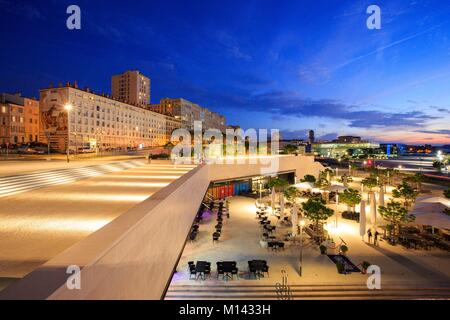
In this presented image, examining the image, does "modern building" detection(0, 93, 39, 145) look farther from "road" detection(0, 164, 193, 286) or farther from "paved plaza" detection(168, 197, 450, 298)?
"road" detection(0, 164, 193, 286)

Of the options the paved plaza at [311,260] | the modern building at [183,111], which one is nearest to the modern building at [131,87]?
the modern building at [183,111]

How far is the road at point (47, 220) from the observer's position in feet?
14.0

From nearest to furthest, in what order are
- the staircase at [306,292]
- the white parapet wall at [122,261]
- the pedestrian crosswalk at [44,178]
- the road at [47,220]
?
the white parapet wall at [122,261] → the road at [47,220] → the pedestrian crosswalk at [44,178] → the staircase at [306,292]

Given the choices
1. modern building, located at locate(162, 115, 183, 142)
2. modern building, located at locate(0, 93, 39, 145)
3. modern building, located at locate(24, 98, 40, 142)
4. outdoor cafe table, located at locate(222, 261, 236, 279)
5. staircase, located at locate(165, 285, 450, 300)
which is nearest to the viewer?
staircase, located at locate(165, 285, 450, 300)

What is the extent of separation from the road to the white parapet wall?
130cm

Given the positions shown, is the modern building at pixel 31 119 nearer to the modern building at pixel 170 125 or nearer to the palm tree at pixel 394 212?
the modern building at pixel 170 125

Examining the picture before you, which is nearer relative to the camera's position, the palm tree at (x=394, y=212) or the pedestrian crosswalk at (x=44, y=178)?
the pedestrian crosswalk at (x=44, y=178)

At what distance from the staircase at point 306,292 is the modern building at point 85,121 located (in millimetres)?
32229

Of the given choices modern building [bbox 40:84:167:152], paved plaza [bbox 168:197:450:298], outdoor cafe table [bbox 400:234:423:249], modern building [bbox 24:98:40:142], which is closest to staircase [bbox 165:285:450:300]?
paved plaza [bbox 168:197:450:298]

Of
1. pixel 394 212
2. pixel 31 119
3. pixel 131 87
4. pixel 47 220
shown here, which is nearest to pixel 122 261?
pixel 47 220

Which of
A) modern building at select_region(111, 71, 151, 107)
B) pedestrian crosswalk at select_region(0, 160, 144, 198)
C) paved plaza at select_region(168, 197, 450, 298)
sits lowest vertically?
paved plaza at select_region(168, 197, 450, 298)

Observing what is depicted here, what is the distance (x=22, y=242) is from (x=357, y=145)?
19801cm

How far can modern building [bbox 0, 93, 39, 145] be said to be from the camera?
5194cm

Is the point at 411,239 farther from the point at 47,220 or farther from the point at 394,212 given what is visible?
the point at 47,220
